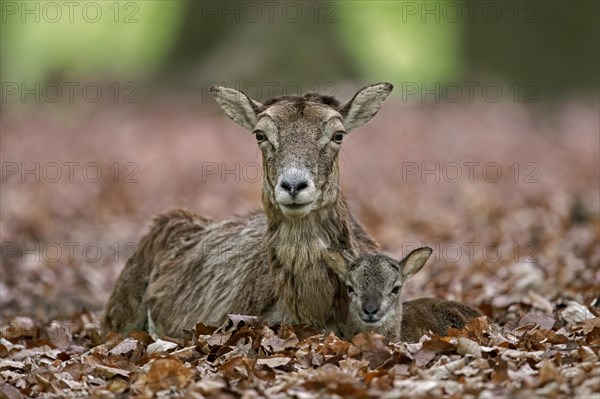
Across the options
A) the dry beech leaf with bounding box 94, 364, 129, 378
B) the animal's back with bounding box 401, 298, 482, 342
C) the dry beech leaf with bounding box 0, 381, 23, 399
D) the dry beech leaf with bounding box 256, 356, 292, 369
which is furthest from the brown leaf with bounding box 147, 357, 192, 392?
the animal's back with bounding box 401, 298, 482, 342

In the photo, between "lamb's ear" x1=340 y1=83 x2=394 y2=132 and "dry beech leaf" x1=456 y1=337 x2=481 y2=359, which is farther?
"lamb's ear" x1=340 y1=83 x2=394 y2=132

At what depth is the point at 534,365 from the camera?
6.53 meters

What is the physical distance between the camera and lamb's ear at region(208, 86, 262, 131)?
8.40 m

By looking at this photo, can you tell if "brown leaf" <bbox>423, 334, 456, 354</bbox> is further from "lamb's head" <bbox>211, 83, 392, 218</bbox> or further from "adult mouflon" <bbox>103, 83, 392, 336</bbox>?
"lamb's head" <bbox>211, 83, 392, 218</bbox>

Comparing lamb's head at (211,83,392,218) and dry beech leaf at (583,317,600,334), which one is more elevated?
lamb's head at (211,83,392,218)

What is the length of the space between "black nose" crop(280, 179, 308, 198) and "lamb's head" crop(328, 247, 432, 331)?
695mm

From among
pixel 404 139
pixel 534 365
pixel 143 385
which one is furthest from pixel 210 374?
pixel 404 139

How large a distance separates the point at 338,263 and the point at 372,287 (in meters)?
0.42

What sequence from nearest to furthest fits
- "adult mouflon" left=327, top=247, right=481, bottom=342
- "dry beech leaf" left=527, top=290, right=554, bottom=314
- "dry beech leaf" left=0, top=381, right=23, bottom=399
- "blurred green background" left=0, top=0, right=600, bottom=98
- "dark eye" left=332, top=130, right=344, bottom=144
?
"dry beech leaf" left=0, top=381, right=23, bottom=399 → "adult mouflon" left=327, top=247, right=481, bottom=342 → "dark eye" left=332, top=130, right=344, bottom=144 → "dry beech leaf" left=527, top=290, right=554, bottom=314 → "blurred green background" left=0, top=0, right=600, bottom=98

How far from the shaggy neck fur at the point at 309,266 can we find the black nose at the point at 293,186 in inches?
17.9

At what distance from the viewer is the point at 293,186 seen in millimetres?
7422

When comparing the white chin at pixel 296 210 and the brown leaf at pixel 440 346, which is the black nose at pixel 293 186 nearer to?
the white chin at pixel 296 210

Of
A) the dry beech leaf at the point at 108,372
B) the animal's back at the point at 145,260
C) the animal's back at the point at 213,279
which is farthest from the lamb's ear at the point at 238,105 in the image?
the dry beech leaf at the point at 108,372

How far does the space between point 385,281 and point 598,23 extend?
24.6m
